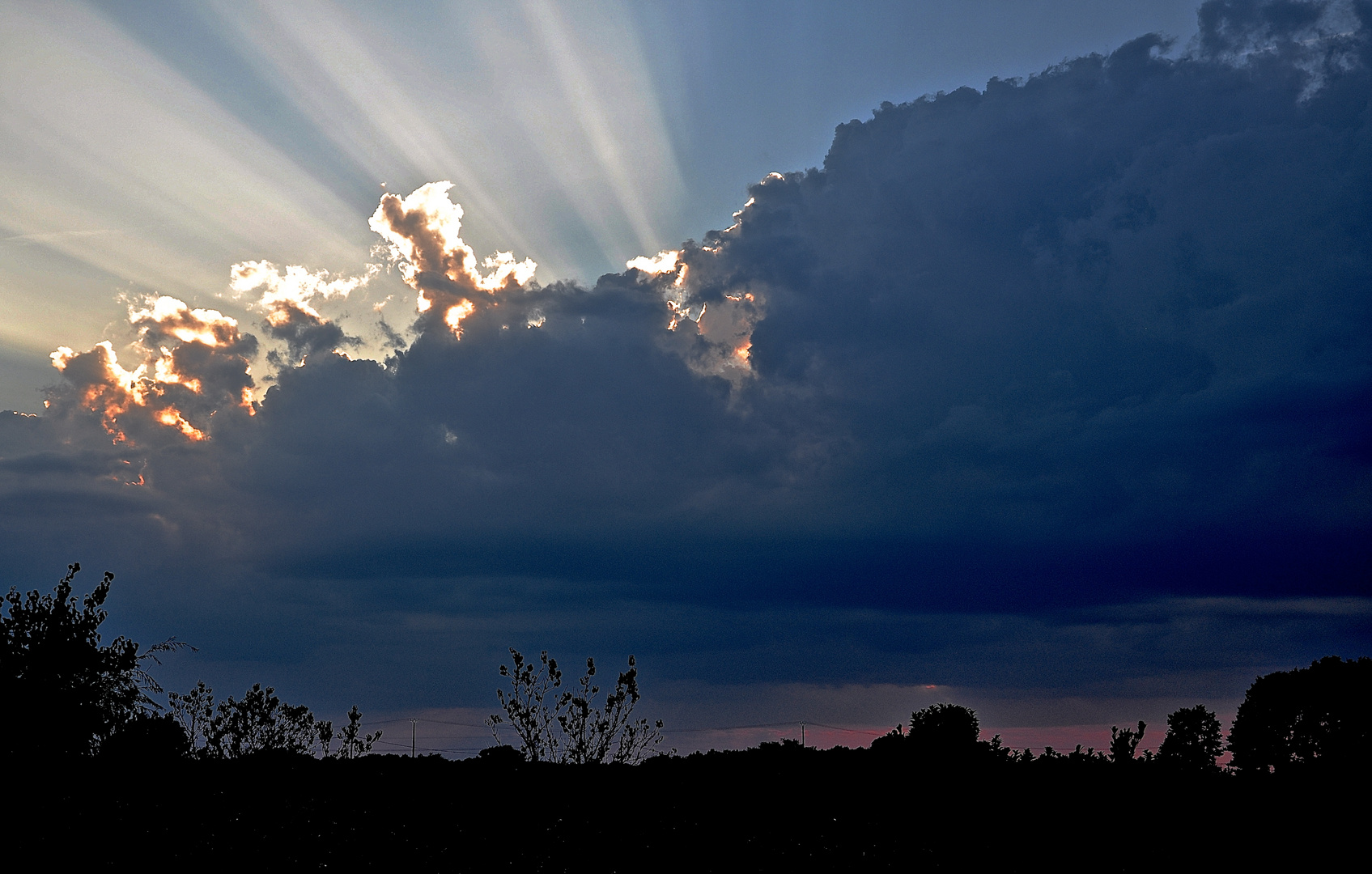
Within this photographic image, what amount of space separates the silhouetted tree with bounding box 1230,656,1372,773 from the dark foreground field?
46.7m

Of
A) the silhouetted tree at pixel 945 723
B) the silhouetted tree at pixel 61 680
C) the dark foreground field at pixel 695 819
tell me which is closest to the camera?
the dark foreground field at pixel 695 819

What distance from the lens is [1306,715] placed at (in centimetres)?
6612

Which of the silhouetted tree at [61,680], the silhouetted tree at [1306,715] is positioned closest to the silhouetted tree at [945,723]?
the silhouetted tree at [1306,715]

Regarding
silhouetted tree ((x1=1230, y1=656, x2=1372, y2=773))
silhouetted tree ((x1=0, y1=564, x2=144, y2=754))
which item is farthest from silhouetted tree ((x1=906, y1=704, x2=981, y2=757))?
silhouetted tree ((x1=0, y1=564, x2=144, y2=754))

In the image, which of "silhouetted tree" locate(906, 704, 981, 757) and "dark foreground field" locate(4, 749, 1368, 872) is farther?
"silhouetted tree" locate(906, 704, 981, 757)

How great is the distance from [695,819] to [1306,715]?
6098cm

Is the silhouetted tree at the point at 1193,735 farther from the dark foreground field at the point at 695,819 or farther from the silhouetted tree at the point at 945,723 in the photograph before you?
the dark foreground field at the point at 695,819

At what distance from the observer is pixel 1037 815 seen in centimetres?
2367

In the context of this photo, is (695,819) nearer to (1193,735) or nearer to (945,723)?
(945,723)

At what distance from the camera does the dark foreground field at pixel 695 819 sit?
68.3 ft

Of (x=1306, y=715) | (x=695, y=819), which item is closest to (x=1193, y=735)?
(x=1306, y=715)

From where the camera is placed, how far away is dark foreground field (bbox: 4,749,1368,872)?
20828 mm

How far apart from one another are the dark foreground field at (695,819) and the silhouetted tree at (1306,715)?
46.7m

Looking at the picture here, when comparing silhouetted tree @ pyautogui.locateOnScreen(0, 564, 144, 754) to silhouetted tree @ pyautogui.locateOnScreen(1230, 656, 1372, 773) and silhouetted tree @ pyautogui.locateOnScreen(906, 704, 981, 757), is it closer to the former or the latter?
silhouetted tree @ pyautogui.locateOnScreen(906, 704, 981, 757)
